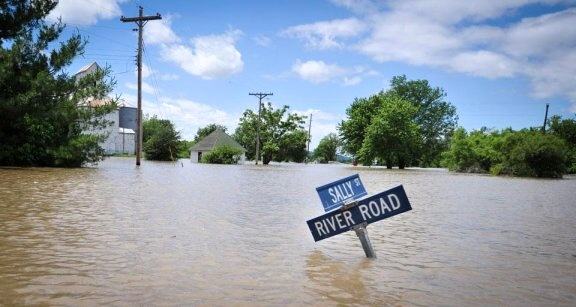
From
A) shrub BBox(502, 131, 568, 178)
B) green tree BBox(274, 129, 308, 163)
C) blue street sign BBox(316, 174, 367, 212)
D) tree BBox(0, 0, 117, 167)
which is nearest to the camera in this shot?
blue street sign BBox(316, 174, 367, 212)

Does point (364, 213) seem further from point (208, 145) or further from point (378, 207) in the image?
point (208, 145)

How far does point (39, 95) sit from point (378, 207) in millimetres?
21876

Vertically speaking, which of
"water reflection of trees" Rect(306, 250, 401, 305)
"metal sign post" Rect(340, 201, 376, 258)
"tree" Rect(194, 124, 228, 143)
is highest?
"tree" Rect(194, 124, 228, 143)

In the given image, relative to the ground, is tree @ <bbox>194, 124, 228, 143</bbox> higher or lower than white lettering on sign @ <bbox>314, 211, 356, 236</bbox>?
higher

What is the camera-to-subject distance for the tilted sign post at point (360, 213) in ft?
15.7

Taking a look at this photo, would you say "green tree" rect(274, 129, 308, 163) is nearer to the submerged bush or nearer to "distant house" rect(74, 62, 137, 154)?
the submerged bush

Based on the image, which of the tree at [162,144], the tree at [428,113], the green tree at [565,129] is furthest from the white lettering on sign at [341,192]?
the tree at [428,113]

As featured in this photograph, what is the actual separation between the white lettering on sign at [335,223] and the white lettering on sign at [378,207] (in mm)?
175

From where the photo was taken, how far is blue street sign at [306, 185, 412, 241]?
475cm

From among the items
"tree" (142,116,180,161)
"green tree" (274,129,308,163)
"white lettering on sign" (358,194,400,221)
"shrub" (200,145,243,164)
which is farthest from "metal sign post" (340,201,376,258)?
"green tree" (274,129,308,163)

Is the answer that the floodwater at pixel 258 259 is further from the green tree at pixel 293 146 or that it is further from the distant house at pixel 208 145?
the green tree at pixel 293 146

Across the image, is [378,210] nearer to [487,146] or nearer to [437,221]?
[437,221]

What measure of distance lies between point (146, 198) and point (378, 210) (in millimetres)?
7669

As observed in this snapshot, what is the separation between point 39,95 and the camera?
71.1 feet
